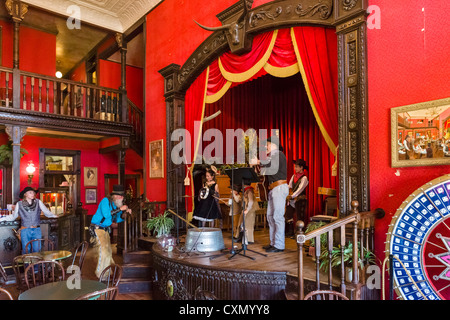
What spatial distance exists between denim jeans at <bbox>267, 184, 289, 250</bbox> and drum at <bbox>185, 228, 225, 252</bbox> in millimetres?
965

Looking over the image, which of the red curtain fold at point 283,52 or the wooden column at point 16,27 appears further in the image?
the wooden column at point 16,27

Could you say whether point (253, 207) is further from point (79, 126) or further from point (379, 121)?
point (79, 126)

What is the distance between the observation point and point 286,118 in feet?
28.1

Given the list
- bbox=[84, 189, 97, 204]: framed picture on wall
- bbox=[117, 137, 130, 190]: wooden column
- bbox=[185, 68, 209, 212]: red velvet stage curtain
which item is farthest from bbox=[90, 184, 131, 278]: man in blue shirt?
bbox=[84, 189, 97, 204]: framed picture on wall

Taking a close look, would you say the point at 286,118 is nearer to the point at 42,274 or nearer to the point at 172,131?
the point at 172,131

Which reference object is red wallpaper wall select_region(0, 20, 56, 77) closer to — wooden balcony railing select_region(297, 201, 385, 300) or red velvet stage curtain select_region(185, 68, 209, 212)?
red velvet stage curtain select_region(185, 68, 209, 212)

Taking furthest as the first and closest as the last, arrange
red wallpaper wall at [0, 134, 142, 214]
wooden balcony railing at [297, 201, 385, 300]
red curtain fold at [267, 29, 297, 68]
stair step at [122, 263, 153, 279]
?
red wallpaper wall at [0, 134, 142, 214] → stair step at [122, 263, 153, 279] → red curtain fold at [267, 29, 297, 68] → wooden balcony railing at [297, 201, 385, 300]

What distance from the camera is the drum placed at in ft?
17.5

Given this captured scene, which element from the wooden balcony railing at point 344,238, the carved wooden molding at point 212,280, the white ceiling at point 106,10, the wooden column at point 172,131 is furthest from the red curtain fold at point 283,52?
the white ceiling at point 106,10

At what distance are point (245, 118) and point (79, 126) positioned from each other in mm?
4528

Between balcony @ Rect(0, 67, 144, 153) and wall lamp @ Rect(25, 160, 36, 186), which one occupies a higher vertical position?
balcony @ Rect(0, 67, 144, 153)

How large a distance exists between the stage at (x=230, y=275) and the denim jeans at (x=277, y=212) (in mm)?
216

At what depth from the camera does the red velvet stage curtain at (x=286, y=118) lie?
796cm

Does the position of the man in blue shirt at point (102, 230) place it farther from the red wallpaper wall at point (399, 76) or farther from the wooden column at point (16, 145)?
the red wallpaper wall at point (399, 76)
